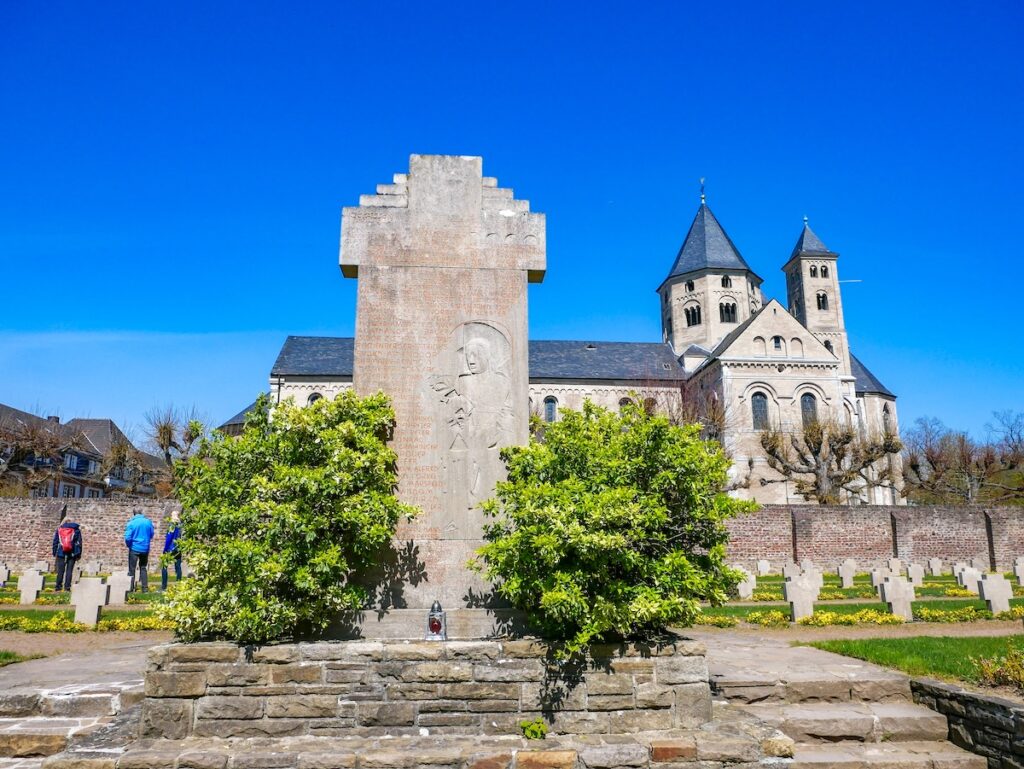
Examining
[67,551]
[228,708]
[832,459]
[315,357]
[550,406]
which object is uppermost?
[315,357]

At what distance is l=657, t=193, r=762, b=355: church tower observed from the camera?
60.5 m

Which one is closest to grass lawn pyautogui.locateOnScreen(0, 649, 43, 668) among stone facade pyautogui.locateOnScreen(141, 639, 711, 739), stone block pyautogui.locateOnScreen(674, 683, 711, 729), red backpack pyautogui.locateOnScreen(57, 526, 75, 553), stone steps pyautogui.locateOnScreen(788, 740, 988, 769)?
stone facade pyautogui.locateOnScreen(141, 639, 711, 739)

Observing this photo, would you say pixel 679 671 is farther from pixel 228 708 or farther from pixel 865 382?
pixel 865 382

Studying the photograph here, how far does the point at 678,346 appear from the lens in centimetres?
6166

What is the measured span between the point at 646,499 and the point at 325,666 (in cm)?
264

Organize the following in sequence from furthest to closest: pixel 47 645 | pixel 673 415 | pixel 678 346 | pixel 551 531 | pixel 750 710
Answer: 1. pixel 678 346
2. pixel 673 415
3. pixel 47 645
4. pixel 750 710
5. pixel 551 531

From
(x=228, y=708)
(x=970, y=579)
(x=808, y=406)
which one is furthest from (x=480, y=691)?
(x=808, y=406)

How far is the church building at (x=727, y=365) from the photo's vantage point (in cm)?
4778

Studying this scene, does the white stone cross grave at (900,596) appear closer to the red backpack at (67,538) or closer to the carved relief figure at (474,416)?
the carved relief figure at (474,416)

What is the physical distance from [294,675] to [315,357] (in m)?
49.7

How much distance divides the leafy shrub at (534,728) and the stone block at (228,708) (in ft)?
5.94

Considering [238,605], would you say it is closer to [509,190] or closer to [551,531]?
[551,531]

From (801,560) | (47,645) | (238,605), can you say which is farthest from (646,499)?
(801,560)

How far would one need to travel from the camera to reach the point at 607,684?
4.89 m
